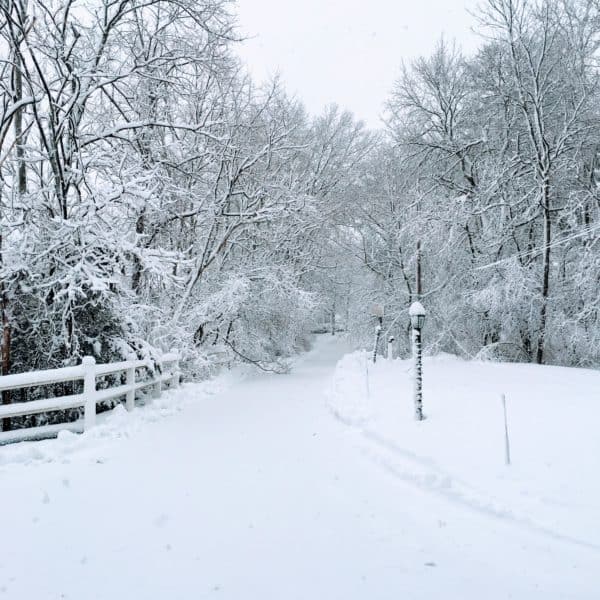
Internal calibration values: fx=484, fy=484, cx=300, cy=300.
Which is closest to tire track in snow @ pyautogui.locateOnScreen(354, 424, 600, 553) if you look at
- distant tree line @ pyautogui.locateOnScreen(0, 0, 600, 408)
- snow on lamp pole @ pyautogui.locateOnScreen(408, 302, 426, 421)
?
snow on lamp pole @ pyautogui.locateOnScreen(408, 302, 426, 421)

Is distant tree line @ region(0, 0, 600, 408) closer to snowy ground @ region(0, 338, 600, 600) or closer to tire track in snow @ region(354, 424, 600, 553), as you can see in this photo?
snowy ground @ region(0, 338, 600, 600)

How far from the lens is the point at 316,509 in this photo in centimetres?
462

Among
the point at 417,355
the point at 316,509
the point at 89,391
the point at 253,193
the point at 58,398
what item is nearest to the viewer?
the point at 316,509

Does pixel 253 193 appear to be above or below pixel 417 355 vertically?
above

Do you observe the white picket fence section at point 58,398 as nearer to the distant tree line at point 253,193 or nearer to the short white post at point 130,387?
the short white post at point 130,387

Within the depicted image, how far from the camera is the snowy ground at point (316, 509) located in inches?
129

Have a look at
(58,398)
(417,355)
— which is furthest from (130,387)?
(417,355)

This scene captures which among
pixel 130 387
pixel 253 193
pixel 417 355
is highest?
pixel 253 193

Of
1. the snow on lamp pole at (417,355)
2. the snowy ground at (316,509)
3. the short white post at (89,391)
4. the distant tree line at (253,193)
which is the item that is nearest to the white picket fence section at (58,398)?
the short white post at (89,391)

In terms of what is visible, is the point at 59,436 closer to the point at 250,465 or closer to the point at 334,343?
the point at 250,465

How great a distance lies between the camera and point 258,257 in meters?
20.0

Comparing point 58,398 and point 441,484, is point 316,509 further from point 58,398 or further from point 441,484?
point 58,398

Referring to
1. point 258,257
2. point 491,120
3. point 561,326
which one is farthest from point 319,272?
point 561,326

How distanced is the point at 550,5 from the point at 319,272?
52.2 feet
